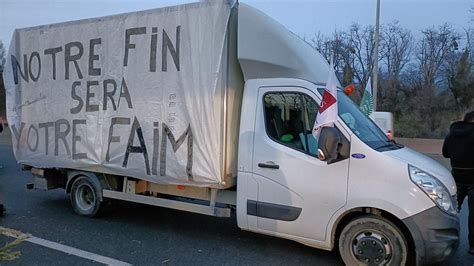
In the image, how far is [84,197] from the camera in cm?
693

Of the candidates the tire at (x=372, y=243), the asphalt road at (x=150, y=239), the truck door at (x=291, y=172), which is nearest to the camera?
the tire at (x=372, y=243)

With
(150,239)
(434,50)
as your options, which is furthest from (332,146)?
(434,50)

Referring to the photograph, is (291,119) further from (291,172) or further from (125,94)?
(125,94)

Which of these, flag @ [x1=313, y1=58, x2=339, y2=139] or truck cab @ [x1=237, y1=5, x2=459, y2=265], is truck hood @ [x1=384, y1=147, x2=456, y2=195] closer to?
truck cab @ [x1=237, y1=5, x2=459, y2=265]

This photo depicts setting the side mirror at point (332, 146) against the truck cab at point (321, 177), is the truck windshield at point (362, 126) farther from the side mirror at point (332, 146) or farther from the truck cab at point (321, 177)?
the side mirror at point (332, 146)

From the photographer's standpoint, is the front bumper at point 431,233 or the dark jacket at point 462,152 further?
the dark jacket at point 462,152

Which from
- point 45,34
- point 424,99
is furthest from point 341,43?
point 45,34

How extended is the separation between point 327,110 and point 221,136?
140 cm

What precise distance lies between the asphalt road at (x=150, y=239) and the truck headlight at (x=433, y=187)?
1.10 m

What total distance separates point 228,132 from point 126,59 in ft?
6.31

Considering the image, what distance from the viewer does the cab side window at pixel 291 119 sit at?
15.7ft

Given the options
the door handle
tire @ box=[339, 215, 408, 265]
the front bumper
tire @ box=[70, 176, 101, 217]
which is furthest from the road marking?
the front bumper

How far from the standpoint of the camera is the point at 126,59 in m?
6.00

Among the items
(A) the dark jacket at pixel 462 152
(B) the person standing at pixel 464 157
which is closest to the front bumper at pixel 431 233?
(B) the person standing at pixel 464 157
